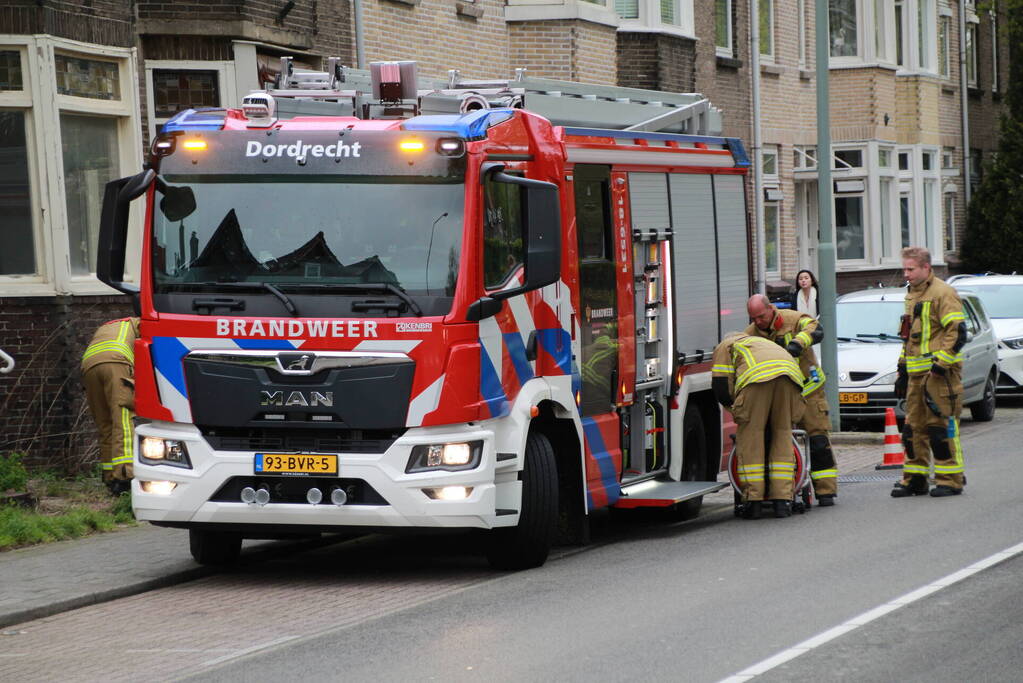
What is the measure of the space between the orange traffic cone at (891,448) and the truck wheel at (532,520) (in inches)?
280

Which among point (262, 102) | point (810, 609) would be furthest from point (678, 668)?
point (262, 102)

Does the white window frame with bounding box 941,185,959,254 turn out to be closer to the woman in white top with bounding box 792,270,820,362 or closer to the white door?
the white door

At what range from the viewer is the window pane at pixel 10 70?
15453 millimetres

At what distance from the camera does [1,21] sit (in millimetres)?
15305

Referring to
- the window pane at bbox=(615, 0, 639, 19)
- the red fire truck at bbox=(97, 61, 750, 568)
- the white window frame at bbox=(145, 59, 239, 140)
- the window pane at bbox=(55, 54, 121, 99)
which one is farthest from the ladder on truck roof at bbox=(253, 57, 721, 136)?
the window pane at bbox=(615, 0, 639, 19)

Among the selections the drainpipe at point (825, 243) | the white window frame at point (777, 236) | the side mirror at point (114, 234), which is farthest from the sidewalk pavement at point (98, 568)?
the white window frame at point (777, 236)

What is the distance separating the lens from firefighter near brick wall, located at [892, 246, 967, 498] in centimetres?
1397

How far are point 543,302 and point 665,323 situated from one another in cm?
210

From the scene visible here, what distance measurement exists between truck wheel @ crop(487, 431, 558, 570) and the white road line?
2.30 metres

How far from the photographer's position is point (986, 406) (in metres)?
22.5

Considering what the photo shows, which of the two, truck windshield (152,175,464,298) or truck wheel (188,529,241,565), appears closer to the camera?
truck windshield (152,175,464,298)

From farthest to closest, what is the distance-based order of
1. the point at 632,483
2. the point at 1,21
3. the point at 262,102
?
the point at 1,21
the point at 632,483
the point at 262,102

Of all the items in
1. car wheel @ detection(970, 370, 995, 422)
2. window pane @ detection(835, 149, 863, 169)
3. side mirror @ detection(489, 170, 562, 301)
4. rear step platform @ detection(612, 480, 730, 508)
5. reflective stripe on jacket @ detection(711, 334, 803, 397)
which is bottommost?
car wheel @ detection(970, 370, 995, 422)

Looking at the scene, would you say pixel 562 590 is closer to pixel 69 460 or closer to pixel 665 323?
pixel 665 323
